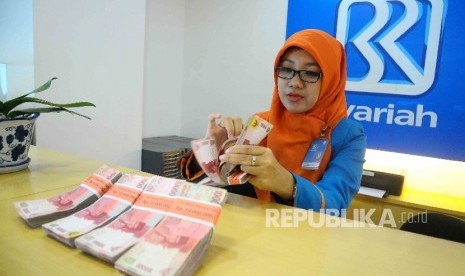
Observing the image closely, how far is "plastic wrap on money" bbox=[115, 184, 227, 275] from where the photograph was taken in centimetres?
55

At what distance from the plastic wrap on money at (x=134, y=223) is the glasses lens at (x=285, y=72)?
2.12ft

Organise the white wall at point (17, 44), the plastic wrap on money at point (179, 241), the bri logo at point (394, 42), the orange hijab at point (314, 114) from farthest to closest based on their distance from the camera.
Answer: the bri logo at point (394, 42) → the white wall at point (17, 44) → the orange hijab at point (314, 114) → the plastic wrap on money at point (179, 241)

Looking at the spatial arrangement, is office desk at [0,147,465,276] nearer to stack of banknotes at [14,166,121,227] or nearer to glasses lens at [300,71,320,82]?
stack of banknotes at [14,166,121,227]

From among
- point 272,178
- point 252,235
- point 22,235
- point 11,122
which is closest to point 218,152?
point 272,178

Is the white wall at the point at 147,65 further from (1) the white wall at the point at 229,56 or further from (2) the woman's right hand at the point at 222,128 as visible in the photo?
(2) the woman's right hand at the point at 222,128

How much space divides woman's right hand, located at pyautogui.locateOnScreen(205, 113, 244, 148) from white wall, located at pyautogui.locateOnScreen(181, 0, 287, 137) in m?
1.55

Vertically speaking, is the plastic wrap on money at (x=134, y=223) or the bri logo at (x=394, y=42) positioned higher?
the bri logo at (x=394, y=42)

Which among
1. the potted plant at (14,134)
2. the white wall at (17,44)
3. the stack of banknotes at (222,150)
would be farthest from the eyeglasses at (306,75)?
the white wall at (17,44)

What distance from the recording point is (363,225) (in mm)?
836

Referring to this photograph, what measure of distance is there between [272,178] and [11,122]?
855mm

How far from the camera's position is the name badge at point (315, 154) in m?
1.18

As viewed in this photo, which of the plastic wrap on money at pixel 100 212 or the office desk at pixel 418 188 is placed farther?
the office desk at pixel 418 188

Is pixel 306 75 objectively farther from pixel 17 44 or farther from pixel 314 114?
pixel 17 44

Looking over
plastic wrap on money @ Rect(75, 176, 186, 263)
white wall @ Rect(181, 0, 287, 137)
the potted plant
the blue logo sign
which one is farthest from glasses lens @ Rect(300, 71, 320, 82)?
white wall @ Rect(181, 0, 287, 137)
